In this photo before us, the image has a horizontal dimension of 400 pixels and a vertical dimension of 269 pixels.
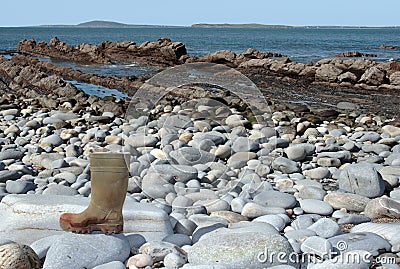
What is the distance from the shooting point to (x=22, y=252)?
3.02 m

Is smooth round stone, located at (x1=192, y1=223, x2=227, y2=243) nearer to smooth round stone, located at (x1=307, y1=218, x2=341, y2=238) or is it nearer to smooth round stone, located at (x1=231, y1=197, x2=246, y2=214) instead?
smooth round stone, located at (x1=231, y1=197, x2=246, y2=214)

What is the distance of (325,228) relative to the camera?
3756 millimetres

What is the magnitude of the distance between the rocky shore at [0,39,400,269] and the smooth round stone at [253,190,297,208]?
0.01 meters

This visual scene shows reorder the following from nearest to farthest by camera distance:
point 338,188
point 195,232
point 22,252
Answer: point 22,252, point 195,232, point 338,188

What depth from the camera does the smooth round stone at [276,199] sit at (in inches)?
173

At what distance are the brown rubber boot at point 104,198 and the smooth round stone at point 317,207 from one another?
1610mm

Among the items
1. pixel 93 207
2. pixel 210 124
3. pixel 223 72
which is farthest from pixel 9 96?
pixel 93 207

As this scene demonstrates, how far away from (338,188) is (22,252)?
3.08 meters

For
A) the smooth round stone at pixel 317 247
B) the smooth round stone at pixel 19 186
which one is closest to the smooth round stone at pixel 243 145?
the smooth round stone at pixel 317 247

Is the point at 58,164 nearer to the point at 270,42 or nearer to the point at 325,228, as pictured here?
the point at 325,228

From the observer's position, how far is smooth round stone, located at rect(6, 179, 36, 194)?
4.86 metres

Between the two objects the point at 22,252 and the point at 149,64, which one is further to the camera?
the point at 149,64

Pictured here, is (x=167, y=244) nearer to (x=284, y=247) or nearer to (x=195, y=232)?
(x=195, y=232)

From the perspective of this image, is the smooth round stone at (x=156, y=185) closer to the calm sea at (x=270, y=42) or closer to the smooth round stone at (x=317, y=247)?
the smooth round stone at (x=317, y=247)
